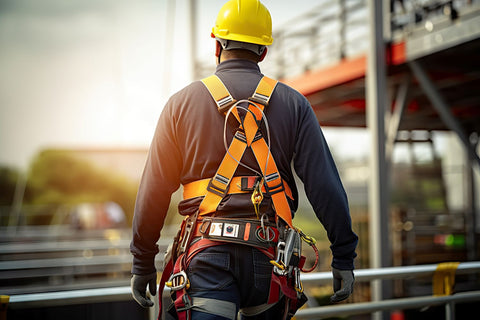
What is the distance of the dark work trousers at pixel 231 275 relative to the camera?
6.87 ft

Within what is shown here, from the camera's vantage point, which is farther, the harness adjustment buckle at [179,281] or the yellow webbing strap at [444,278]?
the yellow webbing strap at [444,278]

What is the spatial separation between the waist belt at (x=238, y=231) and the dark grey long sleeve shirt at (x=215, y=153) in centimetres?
15

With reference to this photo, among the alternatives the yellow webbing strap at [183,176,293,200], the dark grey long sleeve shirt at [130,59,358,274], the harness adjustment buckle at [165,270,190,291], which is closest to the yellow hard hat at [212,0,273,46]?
the dark grey long sleeve shirt at [130,59,358,274]

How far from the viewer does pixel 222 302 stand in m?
2.07

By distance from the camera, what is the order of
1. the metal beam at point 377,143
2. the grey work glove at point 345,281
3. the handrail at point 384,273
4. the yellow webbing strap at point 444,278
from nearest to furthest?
the grey work glove at point 345,281 → the handrail at point 384,273 → the yellow webbing strap at point 444,278 → the metal beam at point 377,143

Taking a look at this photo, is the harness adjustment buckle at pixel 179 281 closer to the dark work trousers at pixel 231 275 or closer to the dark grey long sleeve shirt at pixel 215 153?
the dark work trousers at pixel 231 275

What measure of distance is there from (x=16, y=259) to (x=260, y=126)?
11721 mm

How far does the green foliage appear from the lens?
52.0 m

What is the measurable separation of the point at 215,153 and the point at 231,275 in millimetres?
508

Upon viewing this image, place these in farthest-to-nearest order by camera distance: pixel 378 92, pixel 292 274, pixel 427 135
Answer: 1. pixel 427 135
2. pixel 378 92
3. pixel 292 274

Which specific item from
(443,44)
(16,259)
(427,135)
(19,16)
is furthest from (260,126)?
(19,16)

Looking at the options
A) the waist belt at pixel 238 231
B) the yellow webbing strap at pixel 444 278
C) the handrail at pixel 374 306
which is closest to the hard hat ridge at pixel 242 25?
the waist belt at pixel 238 231

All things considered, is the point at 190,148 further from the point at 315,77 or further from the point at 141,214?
the point at 315,77

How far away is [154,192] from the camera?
2.32m
